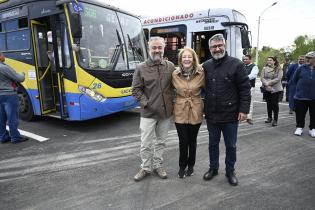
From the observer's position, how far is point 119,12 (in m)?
6.85

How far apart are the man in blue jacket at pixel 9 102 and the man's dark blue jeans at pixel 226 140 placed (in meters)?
4.07

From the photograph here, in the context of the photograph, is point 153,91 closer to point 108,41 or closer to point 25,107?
point 108,41

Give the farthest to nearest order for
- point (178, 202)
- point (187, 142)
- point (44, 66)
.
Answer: point (44, 66), point (187, 142), point (178, 202)

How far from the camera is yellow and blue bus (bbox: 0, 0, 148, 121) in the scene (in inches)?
231

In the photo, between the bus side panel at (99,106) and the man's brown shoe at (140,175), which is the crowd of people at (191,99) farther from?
the bus side panel at (99,106)

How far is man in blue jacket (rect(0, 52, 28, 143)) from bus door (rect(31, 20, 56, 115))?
988 mm

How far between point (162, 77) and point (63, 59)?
3.25 metres

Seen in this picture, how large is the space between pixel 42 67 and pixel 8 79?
4.01 ft

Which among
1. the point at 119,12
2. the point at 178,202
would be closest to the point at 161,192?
the point at 178,202

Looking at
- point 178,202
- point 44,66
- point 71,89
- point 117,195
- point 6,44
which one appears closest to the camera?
point 178,202

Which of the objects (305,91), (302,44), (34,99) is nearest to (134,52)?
(34,99)

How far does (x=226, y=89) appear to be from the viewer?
11.3 ft

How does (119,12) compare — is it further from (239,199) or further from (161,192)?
(239,199)

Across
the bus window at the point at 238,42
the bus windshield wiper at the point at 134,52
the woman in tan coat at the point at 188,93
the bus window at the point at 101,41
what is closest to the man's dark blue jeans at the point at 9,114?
the bus window at the point at 101,41
